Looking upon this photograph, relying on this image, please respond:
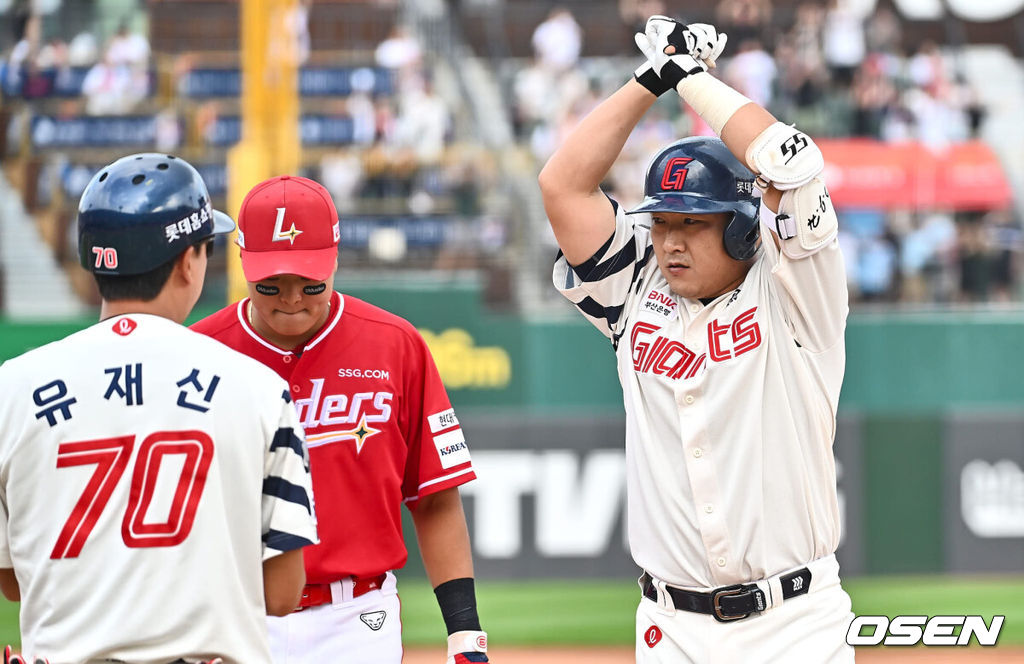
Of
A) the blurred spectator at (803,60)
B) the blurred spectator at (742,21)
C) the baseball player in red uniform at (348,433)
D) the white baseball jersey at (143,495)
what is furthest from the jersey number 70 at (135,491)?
the blurred spectator at (742,21)

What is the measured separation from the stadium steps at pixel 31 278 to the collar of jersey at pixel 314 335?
394 inches

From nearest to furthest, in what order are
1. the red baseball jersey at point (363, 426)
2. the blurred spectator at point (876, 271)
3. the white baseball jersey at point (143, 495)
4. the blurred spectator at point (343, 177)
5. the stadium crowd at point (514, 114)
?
the white baseball jersey at point (143, 495) < the red baseball jersey at point (363, 426) < the stadium crowd at point (514, 114) < the blurred spectator at point (876, 271) < the blurred spectator at point (343, 177)

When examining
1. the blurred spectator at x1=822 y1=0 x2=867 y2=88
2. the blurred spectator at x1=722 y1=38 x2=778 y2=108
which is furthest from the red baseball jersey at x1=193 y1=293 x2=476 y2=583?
the blurred spectator at x1=822 y1=0 x2=867 y2=88

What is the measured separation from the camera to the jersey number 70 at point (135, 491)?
8.27ft

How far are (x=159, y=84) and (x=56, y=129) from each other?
1512 mm

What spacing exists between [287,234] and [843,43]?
1501cm

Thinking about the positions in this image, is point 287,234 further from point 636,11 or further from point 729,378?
point 636,11

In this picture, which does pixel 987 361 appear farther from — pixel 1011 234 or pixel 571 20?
pixel 571 20

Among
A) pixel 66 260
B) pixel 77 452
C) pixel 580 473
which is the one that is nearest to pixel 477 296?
pixel 580 473

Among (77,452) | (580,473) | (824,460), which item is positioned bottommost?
(580,473)

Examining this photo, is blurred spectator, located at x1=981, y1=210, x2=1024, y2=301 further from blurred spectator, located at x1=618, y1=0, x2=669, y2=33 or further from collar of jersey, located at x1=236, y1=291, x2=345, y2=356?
collar of jersey, located at x1=236, y1=291, x2=345, y2=356

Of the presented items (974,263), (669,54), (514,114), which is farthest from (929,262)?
(669,54)

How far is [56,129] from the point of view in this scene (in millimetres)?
15312

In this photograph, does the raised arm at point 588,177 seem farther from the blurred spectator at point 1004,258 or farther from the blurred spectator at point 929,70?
the blurred spectator at point 929,70
